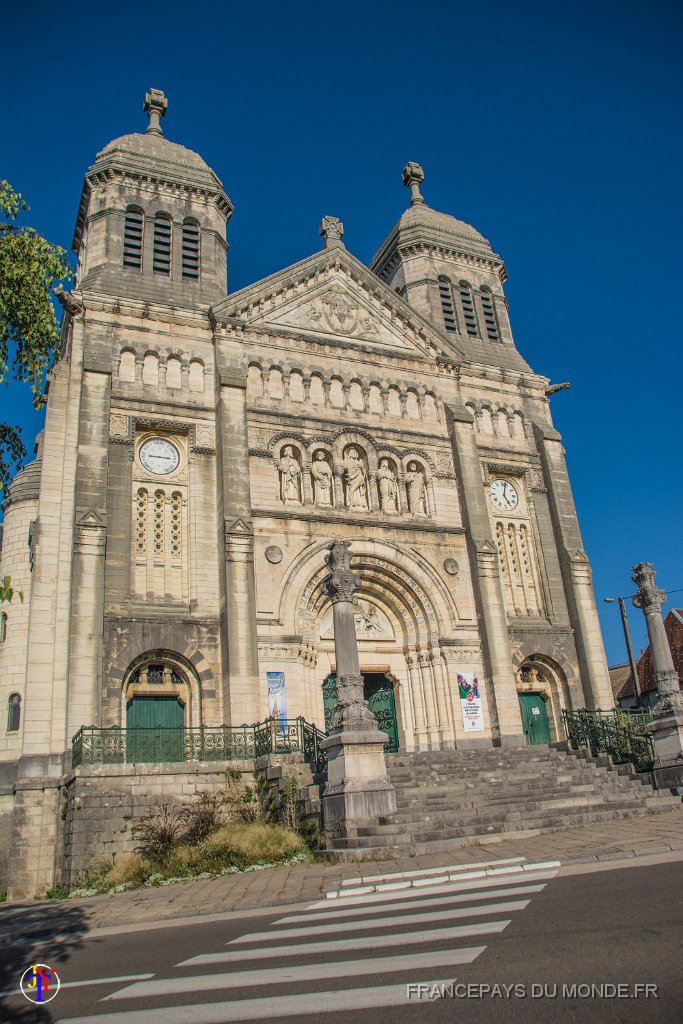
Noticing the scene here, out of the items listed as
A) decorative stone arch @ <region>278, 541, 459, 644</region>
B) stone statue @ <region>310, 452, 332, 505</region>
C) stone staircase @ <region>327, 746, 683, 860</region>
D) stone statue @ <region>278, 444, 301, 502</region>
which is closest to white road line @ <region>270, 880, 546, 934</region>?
stone staircase @ <region>327, 746, 683, 860</region>

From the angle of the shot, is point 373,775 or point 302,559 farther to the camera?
point 302,559

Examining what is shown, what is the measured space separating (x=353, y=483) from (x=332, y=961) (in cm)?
1946

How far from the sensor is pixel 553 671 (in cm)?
2575

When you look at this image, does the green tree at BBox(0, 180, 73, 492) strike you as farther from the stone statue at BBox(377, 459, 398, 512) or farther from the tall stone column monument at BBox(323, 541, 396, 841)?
the stone statue at BBox(377, 459, 398, 512)

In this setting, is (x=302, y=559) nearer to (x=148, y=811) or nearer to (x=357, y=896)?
(x=148, y=811)

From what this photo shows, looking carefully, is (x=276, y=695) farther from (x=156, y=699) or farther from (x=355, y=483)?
(x=355, y=483)

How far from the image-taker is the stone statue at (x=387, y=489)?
25438mm

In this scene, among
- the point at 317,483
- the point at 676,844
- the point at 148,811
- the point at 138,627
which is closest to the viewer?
the point at 676,844

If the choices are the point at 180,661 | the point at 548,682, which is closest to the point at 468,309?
the point at 548,682

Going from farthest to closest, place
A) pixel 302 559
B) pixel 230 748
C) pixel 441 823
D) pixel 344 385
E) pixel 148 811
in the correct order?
pixel 344 385 < pixel 302 559 < pixel 230 748 < pixel 148 811 < pixel 441 823

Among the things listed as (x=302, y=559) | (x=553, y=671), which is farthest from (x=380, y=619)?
(x=553, y=671)

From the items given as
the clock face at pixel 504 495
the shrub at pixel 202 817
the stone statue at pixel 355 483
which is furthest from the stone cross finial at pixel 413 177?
the shrub at pixel 202 817

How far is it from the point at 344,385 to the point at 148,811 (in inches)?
596

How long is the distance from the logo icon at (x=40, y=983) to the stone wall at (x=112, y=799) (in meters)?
9.11
